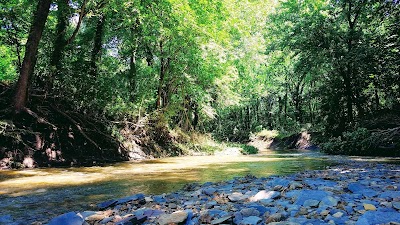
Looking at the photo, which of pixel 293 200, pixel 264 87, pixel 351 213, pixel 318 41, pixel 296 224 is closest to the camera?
Answer: pixel 296 224

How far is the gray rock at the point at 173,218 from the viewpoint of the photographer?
3.08 metres

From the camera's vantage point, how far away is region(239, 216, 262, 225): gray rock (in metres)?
2.85

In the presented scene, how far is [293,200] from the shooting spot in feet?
12.1

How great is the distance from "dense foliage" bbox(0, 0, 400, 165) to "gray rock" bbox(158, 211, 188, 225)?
318 inches

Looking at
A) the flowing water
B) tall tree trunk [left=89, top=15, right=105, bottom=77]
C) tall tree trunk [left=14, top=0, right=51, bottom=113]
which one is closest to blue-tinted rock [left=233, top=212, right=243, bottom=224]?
the flowing water

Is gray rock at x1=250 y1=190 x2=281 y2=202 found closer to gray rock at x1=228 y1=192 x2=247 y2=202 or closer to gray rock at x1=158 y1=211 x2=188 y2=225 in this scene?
gray rock at x1=228 y1=192 x2=247 y2=202

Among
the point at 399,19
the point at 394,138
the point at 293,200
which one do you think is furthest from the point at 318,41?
the point at 293,200

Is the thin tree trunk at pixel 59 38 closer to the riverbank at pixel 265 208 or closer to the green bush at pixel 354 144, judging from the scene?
the riverbank at pixel 265 208

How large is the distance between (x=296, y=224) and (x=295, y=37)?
13.7 metres

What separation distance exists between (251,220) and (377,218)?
1105 mm

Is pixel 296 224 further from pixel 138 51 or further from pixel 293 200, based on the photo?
pixel 138 51

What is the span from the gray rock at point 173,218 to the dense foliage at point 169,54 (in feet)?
26.5

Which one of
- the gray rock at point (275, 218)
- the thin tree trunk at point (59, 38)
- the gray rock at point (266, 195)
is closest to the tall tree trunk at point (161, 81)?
the thin tree trunk at point (59, 38)

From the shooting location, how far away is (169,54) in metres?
13.8
